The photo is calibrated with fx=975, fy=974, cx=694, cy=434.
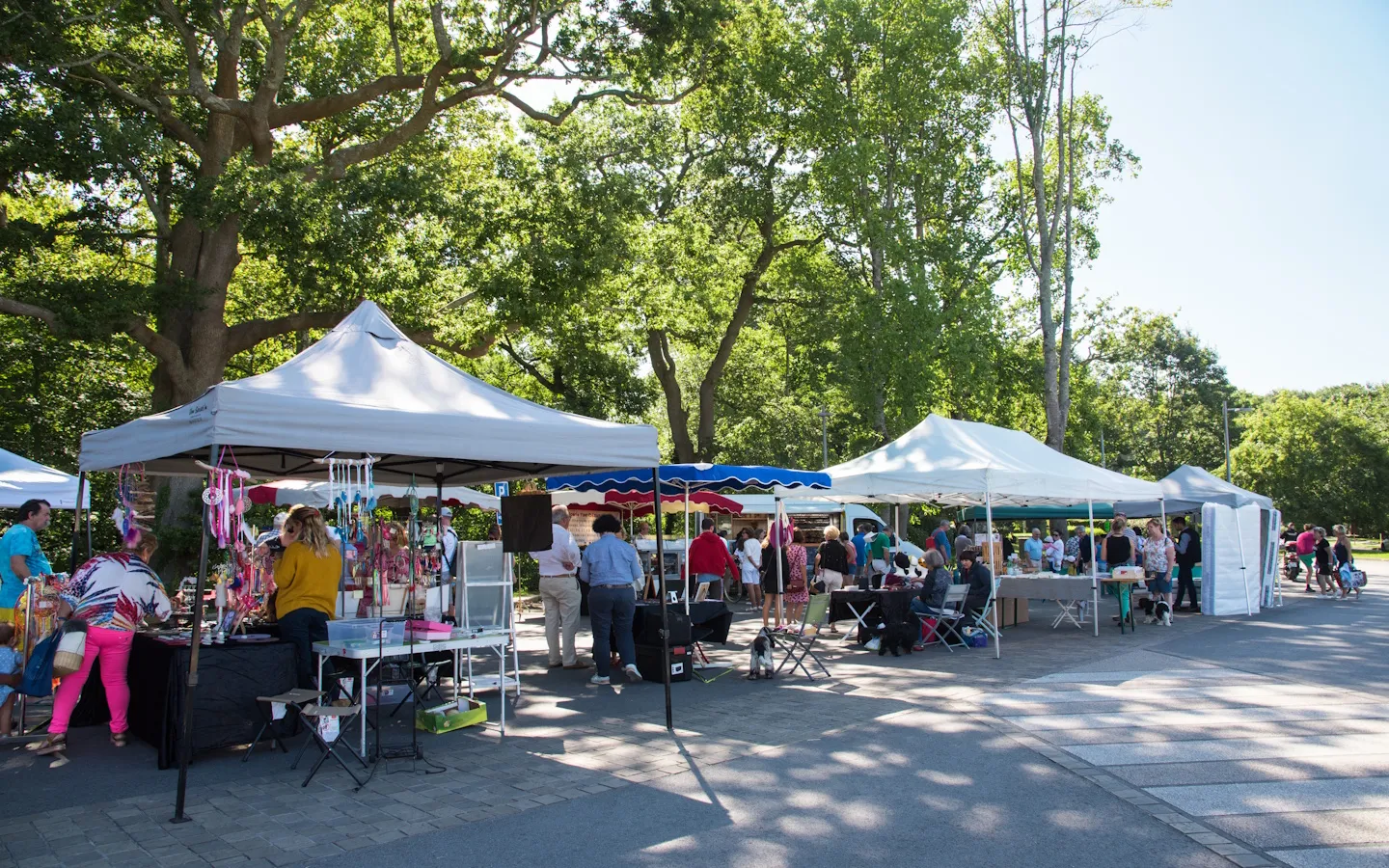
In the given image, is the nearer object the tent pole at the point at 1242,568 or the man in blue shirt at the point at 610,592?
the man in blue shirt at the point at 610,592

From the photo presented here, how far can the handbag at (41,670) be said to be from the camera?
7.36m

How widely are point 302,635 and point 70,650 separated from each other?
1509 millimetres

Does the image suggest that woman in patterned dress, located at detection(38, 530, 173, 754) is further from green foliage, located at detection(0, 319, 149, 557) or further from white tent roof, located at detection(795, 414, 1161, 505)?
green foliage, located at detection(0, 319, 149, 557)

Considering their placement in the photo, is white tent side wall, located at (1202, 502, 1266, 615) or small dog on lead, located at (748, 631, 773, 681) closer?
small dog on lead, located at (748, 631, 773, 681)

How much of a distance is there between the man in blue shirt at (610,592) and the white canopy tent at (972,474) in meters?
3.94

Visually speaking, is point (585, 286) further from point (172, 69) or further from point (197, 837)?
point (197, 837)

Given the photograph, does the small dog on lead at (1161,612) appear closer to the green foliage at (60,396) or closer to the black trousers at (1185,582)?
the black trousers at (1185,582)

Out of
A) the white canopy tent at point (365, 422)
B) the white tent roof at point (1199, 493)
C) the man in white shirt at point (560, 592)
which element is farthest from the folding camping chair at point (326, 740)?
the white tent roof at point (1199, 493)

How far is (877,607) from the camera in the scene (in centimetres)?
1241

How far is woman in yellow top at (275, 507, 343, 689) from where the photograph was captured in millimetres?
7188

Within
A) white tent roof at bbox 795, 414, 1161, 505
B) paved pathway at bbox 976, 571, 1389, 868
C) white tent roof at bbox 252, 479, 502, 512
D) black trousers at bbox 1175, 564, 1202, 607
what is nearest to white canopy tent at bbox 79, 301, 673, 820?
paved pathway at bbox 976, 571, 1389, 868

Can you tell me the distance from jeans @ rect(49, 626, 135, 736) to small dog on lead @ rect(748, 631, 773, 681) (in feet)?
18.3

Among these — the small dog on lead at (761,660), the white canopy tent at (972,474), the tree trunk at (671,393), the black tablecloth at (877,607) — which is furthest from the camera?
the tree trunk at (671,393)

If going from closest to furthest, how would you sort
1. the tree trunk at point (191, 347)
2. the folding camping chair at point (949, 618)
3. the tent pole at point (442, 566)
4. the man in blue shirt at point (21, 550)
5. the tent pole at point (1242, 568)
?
the man in blue shirt at point (21, 550) → the tent pole at point (442, 566) → the folding camping chair at point (949, 618) → the tree trunk at point (191, 347) → the tent pole at point (1242, 568)
